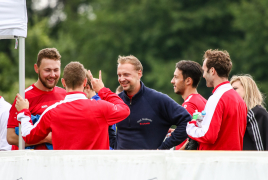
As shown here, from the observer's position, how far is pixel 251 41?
23.0 m

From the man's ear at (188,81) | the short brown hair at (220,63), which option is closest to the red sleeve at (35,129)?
the short brown hair at (220,63)

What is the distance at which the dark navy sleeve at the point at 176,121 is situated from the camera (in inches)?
180

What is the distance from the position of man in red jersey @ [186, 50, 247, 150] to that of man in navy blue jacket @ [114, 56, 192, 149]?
0.49m

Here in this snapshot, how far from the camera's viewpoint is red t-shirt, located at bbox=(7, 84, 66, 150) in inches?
177

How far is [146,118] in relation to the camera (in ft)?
15.4

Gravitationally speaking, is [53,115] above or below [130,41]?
below

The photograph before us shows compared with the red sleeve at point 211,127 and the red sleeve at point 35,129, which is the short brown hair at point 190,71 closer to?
the red sleeve at point 211,127

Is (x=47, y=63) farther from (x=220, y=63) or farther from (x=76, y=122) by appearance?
(x=220, y=63)

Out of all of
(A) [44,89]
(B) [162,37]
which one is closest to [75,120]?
(A) [44,89]

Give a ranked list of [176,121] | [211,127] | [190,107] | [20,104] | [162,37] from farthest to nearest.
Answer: [162,37] < [190,107] < [176,121] < [20,104] < [211,127]
